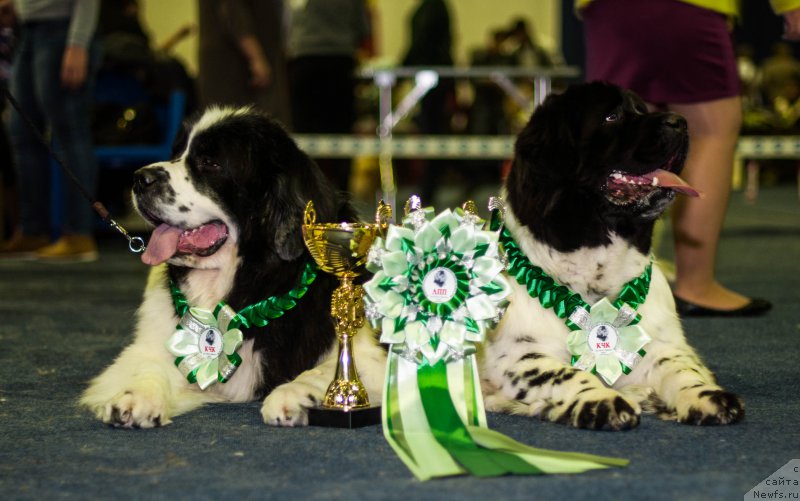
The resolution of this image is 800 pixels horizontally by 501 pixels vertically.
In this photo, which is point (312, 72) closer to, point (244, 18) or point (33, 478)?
point (244, 18)

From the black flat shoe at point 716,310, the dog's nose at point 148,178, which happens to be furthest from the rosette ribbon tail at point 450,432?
the black flat shoe at point 716,310

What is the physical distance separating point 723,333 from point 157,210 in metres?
2.35

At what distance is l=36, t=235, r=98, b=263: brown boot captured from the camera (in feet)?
21.9

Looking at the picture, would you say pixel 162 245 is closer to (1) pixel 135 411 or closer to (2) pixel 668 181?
(1) pixel 135 411

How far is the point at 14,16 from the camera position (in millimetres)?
6062

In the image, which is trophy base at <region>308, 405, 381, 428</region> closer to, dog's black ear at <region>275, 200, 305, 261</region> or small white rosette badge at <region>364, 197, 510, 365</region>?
small white rosette badge at <region>364, 197, 510, 365</region>

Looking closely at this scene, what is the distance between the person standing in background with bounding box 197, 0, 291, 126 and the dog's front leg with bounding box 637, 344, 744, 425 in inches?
127

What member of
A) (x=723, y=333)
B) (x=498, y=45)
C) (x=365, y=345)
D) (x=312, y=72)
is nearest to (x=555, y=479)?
(x=365, y=345)

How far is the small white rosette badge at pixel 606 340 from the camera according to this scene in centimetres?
273

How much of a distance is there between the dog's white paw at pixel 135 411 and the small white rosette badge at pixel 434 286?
2.00 ft

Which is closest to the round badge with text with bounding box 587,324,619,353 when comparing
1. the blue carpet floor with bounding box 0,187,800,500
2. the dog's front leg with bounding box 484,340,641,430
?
the dog's front leg with bounding box 484,340,641,430

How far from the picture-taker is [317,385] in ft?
8.68

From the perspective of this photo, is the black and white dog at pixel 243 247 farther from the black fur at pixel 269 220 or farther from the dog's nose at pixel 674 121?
the dog's nose at pixel 674 121

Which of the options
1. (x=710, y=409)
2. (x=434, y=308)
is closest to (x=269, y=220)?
(x=434, y=308)
